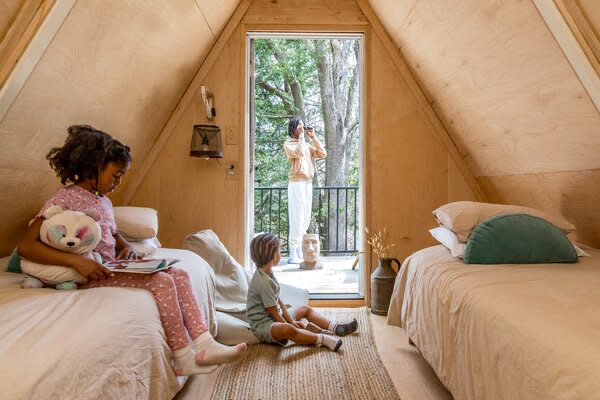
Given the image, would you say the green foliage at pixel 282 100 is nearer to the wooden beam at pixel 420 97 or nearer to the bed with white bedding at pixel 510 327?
the wooden beam at pixel 420 97

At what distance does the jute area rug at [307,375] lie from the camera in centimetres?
181

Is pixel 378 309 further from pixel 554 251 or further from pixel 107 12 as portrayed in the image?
pixel 107 12

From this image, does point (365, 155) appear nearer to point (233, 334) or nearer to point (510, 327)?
point (233, 334)

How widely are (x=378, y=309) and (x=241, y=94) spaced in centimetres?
180

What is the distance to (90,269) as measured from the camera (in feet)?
4.94

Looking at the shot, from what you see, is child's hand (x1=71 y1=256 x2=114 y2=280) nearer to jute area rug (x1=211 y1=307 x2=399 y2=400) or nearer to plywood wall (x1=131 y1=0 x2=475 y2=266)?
jute area rug (x1=211 y1=307 x2=399 y2=400)

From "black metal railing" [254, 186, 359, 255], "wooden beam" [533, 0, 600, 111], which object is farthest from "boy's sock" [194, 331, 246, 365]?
"black metal railing" [254, 186, 359, 255]

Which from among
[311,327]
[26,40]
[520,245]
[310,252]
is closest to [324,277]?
[310,252]

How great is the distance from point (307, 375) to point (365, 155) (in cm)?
170

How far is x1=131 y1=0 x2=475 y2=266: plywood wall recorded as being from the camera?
10.3 feet

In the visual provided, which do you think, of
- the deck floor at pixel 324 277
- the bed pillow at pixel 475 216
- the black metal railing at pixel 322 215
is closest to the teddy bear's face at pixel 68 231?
the bed pillow at pixel 475 216

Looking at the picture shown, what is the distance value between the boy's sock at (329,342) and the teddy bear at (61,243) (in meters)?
1.25

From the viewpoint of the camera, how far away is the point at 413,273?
224cm

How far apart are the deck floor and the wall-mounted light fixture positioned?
1.38 metres
